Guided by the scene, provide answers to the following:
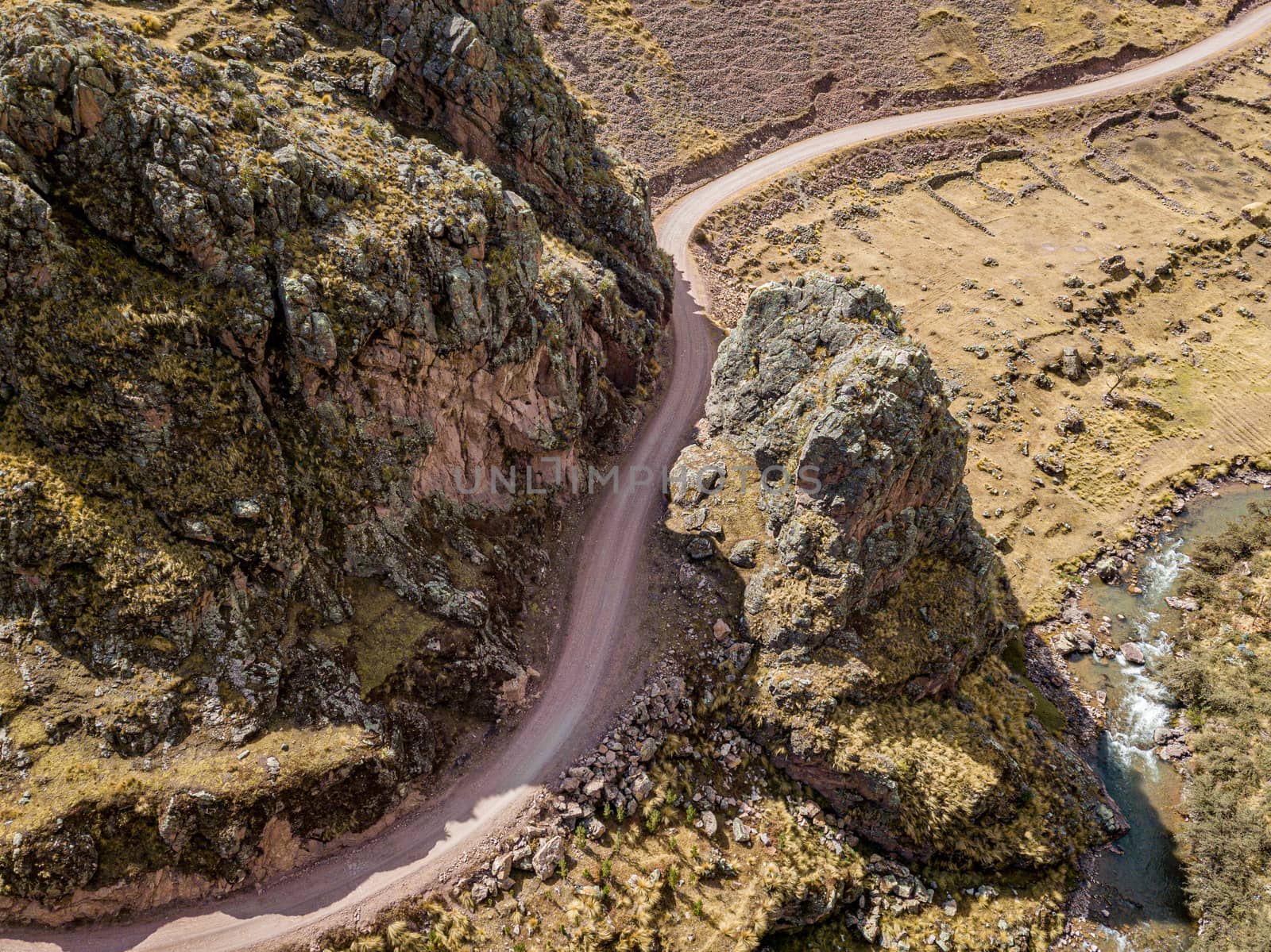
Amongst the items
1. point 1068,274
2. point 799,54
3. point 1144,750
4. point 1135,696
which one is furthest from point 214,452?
point 799,54

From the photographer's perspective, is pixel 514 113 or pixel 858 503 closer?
pixel 858 503

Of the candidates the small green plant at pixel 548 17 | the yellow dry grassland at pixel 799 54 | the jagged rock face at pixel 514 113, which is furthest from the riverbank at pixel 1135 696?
the small green plant at pixel 548 17

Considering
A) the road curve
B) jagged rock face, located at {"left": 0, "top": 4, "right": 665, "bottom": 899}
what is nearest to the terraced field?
the road curve

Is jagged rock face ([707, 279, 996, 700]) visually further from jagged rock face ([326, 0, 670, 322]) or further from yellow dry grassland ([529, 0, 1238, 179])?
yellow dry grassland ([529, 0, 1238, 179])

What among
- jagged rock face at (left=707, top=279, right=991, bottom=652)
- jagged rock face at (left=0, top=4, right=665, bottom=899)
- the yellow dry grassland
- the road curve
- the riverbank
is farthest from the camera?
the yellow dry grassland

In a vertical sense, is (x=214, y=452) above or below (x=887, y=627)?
above

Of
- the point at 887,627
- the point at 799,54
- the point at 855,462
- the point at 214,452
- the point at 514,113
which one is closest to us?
the point at 214,452

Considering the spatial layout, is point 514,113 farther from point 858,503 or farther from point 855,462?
point 858,503
